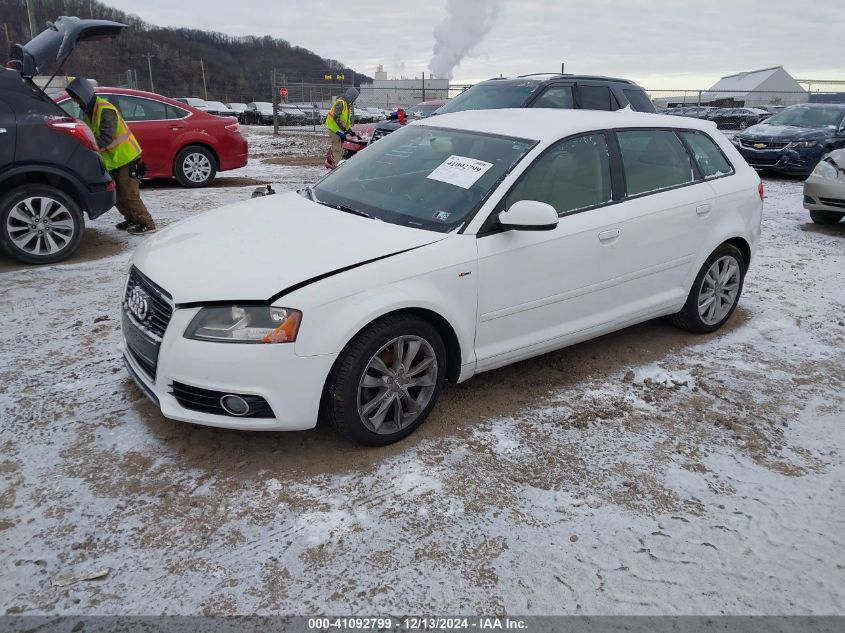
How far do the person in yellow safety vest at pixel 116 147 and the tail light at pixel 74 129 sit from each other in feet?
1.82

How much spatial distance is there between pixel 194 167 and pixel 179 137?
55 centimetres

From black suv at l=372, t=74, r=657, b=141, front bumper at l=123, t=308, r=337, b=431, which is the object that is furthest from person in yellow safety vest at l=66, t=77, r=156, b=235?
front bumper at l=123, t=308, r=337, b=431

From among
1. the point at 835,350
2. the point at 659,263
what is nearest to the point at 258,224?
the point at 659,263

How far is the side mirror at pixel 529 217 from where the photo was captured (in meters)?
3.33

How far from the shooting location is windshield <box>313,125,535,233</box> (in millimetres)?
3557

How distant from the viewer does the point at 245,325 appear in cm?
290

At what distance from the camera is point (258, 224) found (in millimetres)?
3617

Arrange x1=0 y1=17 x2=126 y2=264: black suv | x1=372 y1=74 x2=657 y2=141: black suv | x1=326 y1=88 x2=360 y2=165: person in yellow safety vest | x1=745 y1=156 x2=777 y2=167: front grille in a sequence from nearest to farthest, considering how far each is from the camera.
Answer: x1=0 y1=17 x2=126 y2=264: black suv < x1=372 y1=74 x2=657 y2=141: black suv < x1=326 y1=88 x2=360 y2=165: person in yellow safety vest < x1=745 y1=156 x2=777 y2=167: front grille

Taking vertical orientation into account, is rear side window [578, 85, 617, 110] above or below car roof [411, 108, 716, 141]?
above

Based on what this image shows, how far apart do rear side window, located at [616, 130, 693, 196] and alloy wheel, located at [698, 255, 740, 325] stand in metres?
0.70

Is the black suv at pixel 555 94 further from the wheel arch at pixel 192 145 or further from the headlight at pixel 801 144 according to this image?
the headlight at pixel 801 144

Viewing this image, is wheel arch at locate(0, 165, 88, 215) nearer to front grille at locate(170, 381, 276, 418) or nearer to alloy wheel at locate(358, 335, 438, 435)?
front grille at locate(170, 381, 276, 418)

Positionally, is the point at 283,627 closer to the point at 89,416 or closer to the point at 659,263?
the point at 89,416

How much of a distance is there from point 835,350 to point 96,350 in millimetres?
5035
